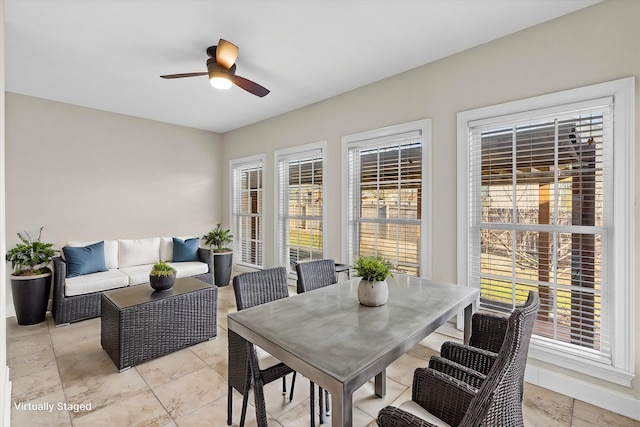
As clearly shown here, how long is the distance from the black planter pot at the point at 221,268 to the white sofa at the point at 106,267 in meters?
0.33

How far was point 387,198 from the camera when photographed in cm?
353

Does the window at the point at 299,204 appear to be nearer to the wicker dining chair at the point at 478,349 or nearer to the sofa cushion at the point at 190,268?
the sofa cushion at the point at 190,268

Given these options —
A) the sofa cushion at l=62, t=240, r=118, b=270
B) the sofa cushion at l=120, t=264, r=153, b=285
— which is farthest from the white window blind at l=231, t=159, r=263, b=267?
the sofa cushion at l=62, t=240, r=118, b=270

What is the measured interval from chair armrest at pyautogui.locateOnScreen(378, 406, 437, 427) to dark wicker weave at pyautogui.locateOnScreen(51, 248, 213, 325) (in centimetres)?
391

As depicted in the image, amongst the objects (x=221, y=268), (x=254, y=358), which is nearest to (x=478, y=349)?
(x=254, y=358)

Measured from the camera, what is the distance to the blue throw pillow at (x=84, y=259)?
12.4ft

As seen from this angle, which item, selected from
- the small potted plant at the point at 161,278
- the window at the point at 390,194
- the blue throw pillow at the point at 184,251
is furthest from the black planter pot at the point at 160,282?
the window at the point at 390,194

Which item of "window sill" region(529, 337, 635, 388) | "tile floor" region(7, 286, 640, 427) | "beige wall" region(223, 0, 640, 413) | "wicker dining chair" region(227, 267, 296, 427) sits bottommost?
"tile floor" region(7, 286, 640, 427)

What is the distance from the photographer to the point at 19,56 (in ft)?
9.61

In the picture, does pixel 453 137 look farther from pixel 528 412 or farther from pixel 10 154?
pixel 10 154

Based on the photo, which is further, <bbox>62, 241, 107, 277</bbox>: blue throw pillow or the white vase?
<bbox>62, 241, 107, 277</bbox>: blue throw pillow

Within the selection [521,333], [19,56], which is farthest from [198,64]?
[521,333]

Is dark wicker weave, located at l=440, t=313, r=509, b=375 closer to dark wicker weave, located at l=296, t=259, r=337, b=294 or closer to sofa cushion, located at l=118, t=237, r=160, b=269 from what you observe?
dark wicker weave, located at l=296, t=259, r=337, b=294

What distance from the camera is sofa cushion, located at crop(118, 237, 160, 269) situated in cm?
450
